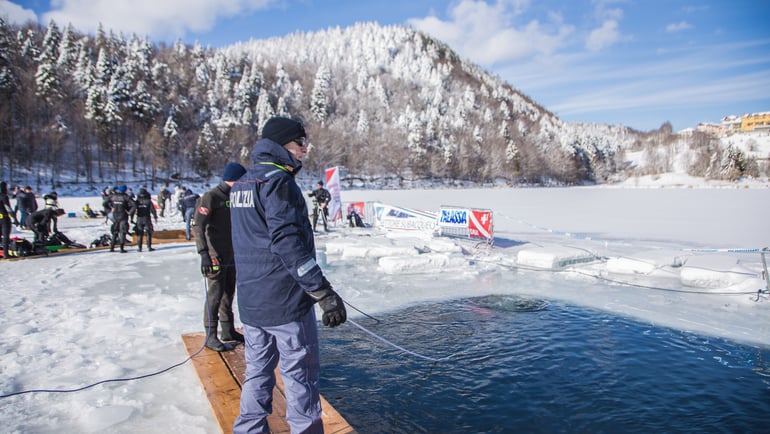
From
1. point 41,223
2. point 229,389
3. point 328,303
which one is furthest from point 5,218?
point 328,303

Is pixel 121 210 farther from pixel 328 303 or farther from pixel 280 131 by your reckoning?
pixel 328 303

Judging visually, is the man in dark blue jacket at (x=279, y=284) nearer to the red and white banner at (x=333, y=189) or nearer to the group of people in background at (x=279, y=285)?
the group of people in background at (x=279, y=285)

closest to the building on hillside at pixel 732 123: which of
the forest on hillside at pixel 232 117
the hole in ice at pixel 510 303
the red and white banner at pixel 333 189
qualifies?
the forest on hillside at pixel 232 117

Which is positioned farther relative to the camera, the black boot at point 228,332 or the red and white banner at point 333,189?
the red and white banner at point 333,189

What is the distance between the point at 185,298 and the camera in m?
6.33

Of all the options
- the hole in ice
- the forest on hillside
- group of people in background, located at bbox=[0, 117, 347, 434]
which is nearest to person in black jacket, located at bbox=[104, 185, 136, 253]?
the hole in ice

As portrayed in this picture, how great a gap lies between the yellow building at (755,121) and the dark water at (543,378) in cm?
20260

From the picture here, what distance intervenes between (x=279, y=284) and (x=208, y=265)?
2108mm

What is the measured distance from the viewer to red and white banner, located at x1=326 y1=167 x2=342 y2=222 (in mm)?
16391

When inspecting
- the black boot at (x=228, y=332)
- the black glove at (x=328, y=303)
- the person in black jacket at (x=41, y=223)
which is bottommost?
the black boot at (x=228, y=332)

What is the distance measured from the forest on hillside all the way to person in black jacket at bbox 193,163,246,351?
51.3 metres

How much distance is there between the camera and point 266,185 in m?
2.15

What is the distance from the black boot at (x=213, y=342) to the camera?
155 inches

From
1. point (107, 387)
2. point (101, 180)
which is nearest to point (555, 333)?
point (107, 387)
